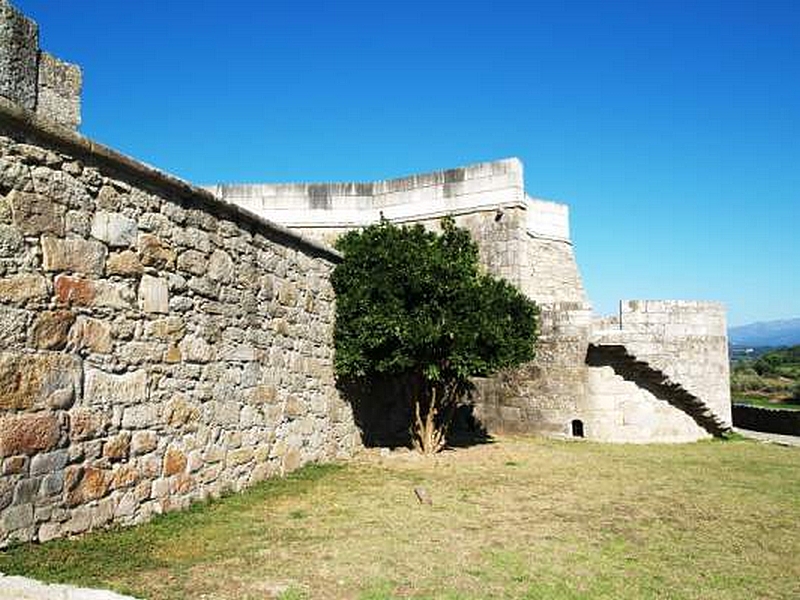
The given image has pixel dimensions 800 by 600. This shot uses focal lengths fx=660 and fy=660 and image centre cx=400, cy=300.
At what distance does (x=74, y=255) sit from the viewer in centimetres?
503

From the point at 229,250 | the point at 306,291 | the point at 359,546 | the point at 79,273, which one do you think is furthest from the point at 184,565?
the point at 306,291

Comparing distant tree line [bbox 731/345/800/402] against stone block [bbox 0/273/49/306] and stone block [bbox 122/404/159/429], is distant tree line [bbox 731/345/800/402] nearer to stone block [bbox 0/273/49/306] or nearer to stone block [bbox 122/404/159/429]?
stone block [bbox 122/404/159/429]

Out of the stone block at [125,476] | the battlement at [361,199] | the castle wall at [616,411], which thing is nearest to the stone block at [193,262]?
the stone block at [125,476]

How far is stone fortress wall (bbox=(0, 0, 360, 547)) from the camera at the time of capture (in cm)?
457

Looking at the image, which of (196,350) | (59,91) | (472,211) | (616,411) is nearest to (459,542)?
(196,350)

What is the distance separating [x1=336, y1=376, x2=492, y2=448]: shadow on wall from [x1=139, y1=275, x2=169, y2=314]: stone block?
13.4ft

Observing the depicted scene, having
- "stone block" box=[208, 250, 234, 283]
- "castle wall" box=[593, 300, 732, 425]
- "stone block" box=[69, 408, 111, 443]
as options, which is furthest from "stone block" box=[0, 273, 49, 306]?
"castle wall" box=[593, 300, 732, 425]

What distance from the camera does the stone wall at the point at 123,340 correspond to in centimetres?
457

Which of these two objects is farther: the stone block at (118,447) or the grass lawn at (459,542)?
the stone block at (118,447)

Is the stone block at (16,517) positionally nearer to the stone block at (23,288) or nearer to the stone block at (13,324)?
the stone block at (13,324)

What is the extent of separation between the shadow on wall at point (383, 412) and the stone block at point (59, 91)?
204 inches

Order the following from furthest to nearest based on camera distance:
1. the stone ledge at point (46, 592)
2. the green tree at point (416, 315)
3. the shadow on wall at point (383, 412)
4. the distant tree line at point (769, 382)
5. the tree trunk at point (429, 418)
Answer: the distant tree line at point (769, 382) → the tree trunk at point (429, 418) → the shadow on wall at point (383, 412) → the green tree at point (416, 315) → the stone ledge at point (46, 592)

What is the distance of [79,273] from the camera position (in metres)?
5.07

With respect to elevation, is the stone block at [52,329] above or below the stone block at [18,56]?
below
